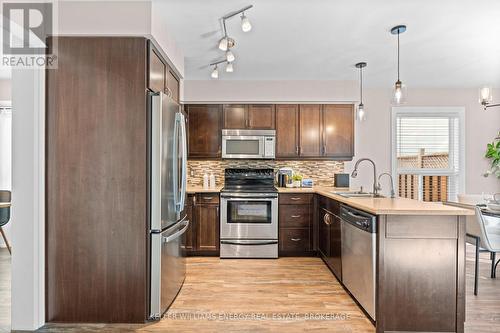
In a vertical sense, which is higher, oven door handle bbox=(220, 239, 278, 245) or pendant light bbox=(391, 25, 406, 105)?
pendant light bbox=(391, 25, 406, 105)

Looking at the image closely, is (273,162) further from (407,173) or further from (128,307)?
(128,307)

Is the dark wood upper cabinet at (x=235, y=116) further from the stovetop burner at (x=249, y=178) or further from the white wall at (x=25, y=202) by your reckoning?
the white wall at (x=25, y=202)

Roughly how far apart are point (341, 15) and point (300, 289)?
2.55 metres

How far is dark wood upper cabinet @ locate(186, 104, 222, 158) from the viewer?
4609 mm

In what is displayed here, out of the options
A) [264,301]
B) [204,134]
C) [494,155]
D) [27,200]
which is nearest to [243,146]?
[204,134]

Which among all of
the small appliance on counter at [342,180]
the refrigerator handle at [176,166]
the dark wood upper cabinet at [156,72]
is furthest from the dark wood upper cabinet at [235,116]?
the refrigerator handle at [176,166]

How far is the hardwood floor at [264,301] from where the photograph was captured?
239 centimetres

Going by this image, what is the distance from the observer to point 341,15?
2.68 m

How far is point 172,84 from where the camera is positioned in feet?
10.2

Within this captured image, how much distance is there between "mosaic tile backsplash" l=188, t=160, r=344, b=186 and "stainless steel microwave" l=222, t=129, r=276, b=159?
0.33 m

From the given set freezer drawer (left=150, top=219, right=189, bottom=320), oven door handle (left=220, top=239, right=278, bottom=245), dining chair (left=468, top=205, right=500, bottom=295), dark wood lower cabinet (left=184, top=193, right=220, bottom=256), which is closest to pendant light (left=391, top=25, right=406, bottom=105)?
dining chair (left=468, top=205, right=500, bottom=295)

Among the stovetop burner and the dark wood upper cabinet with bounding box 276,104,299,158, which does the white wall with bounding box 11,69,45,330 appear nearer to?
the stovetop burner

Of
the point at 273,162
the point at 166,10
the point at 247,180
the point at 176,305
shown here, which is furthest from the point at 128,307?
the point at 273,162

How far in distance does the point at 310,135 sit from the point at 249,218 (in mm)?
1515
